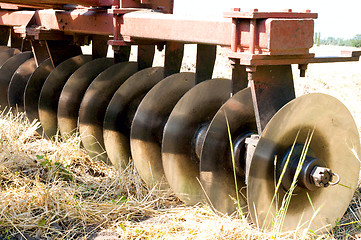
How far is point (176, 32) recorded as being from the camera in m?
2.92

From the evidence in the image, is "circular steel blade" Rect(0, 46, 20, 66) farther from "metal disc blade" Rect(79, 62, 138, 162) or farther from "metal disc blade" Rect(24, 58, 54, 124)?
"metal disc blade" Rect(79, 62, 138, 162)

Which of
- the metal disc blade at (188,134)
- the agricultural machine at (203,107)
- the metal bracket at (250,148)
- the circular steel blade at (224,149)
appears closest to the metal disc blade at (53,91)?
the agricultural machine at (203,107)

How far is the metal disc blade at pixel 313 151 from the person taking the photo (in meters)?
2.40

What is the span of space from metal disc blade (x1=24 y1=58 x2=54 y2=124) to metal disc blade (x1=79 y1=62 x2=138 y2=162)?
84cm

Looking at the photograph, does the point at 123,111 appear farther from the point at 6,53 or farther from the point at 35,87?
the point at 6,53

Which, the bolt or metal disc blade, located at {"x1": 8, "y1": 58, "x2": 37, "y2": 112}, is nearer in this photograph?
the bolt

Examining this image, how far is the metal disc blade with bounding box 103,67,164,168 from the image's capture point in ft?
11.6

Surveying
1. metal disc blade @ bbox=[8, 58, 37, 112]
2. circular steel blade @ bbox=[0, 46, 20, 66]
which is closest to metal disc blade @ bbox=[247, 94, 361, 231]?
metal disc blade @ bbox=[8, 58, 37, 112]

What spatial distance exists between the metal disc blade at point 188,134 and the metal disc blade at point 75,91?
51.1 inches

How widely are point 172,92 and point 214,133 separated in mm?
685

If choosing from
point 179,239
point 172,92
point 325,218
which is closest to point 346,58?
point 325,218

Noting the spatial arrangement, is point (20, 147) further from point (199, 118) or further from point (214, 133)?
point (214, 133)

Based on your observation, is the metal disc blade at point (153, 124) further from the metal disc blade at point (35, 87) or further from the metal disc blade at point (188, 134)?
the metal disc blade at point (35, 87)

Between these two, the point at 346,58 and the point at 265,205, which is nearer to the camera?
the point at 265,205
